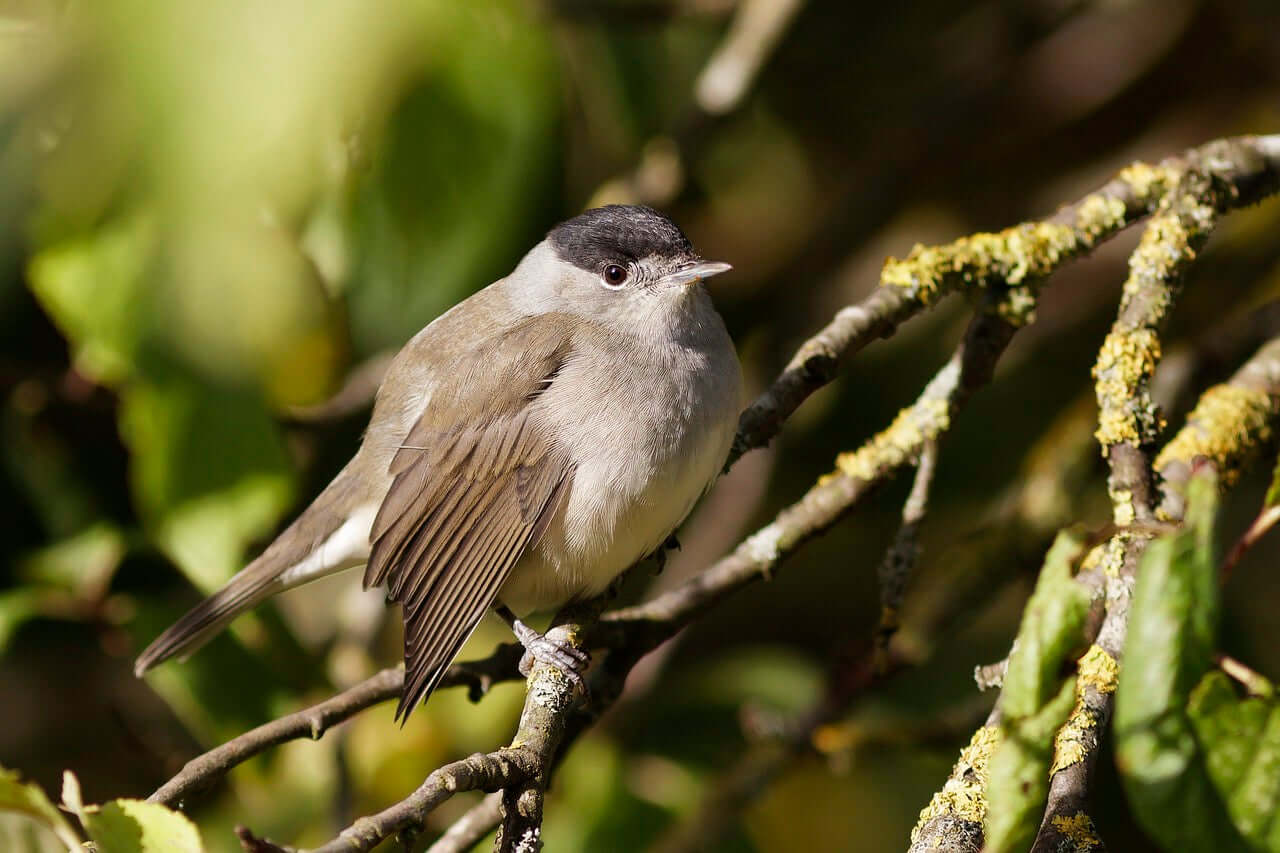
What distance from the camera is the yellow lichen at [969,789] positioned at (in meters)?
1.87

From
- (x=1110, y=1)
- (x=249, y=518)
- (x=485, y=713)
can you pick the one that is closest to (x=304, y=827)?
(x=485, y=713)

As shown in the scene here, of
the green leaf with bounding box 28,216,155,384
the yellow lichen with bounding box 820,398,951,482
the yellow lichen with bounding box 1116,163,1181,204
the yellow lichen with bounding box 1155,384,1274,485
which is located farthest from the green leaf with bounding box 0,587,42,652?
the yellow lichen with bounding box 1116,163,1181,204

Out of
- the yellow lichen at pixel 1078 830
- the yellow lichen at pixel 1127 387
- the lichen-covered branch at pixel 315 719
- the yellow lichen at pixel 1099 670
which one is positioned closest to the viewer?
the yellow lichen at pixel 1078 830

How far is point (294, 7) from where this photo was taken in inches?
52.2

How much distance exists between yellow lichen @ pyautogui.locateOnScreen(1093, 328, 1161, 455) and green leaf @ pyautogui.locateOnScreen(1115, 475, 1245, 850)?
1.04 metres

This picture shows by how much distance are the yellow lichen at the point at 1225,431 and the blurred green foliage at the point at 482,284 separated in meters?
0.73

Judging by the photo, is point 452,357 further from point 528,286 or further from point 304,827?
point 304,827

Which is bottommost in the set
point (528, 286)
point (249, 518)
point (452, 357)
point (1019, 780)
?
point (1019, 780)

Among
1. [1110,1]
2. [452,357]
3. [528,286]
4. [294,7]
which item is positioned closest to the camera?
[294,7]

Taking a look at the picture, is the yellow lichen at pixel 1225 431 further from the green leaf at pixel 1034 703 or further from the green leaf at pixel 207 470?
the green leaf at pixel 207 470

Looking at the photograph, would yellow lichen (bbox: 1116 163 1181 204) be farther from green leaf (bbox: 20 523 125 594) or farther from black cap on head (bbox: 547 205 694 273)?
green leaf (bbox: 20 523 125 594)

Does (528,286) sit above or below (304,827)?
above

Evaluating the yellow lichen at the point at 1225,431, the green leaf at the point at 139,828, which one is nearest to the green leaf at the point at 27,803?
the green leaf at the point at 139,828

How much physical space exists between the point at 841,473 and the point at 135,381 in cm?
167
